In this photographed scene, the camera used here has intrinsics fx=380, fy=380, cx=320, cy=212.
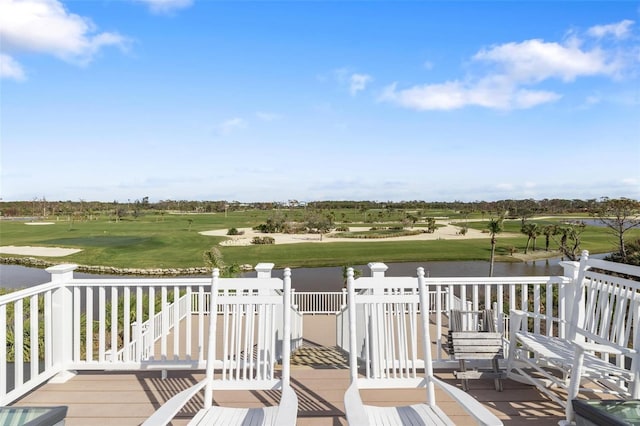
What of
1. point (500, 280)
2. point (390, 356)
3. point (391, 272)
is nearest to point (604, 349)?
point (500, 280)

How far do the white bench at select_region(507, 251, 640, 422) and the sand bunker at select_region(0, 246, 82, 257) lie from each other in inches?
2007

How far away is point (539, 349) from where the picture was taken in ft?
9.45

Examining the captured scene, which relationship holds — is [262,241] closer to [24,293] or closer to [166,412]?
[24,293]

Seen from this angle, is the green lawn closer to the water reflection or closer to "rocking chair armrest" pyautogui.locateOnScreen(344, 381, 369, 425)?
the water reflection

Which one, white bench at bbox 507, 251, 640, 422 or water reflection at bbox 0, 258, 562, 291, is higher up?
white bench at bbox 507, 251, 640, 422

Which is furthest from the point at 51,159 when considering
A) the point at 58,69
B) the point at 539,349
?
the point at 539,349

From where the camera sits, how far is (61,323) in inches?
135

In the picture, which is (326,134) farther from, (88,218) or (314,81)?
(88,218)

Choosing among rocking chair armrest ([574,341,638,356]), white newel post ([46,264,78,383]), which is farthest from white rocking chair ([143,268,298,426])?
rocking chair armrest ([574,341,638,356])

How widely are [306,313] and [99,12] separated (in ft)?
35.7

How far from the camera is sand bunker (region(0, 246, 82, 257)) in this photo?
143ft

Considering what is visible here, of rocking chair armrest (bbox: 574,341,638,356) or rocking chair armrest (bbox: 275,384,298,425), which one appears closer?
rocking chair armrest (bbox: 275,384,298,425)

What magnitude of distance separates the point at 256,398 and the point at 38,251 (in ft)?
177

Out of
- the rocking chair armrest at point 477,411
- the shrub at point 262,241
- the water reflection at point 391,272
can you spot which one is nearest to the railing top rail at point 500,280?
the rocking chair armrest at point 477,411
